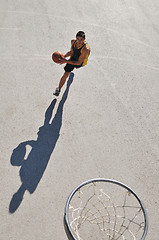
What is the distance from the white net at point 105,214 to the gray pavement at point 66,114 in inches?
9.2

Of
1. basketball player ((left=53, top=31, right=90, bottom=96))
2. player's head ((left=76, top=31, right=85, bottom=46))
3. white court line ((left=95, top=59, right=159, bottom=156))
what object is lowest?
white court line ((left=95, top=59, right=159, bottom=156))

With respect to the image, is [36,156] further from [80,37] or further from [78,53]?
[80,37]

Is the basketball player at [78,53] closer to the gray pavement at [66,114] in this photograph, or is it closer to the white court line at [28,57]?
the gray pavement at [66,114]

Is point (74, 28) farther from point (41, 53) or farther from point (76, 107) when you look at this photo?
point (76, 107)

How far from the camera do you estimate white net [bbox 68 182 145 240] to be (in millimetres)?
4469

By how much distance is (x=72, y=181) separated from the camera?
5.05m

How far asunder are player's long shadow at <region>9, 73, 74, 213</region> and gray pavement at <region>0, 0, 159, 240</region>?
0.07 feet

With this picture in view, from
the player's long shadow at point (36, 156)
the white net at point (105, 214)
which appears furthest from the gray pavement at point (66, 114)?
the white net at point (105, 214)

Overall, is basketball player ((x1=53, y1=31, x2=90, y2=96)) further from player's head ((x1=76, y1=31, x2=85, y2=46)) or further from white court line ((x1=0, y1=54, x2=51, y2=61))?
white court line ((x1=0, y1=54, x2=51, y2=61))

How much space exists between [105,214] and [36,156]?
5.96 feet

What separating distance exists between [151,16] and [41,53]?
201 inches

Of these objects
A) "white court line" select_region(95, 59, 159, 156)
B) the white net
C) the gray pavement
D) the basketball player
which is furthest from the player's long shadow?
"white court line" select_region(95, 59, 159, 156)

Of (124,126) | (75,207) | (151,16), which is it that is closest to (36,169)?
(75,207)

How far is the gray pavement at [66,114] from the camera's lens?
4.79 m
